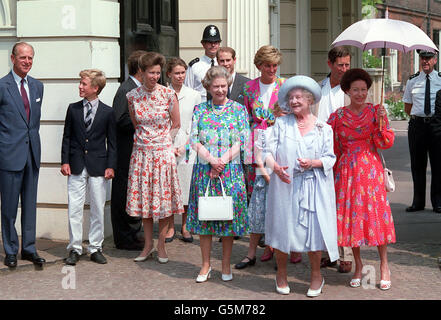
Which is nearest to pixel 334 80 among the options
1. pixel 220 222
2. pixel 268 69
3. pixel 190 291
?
pixel 268 69

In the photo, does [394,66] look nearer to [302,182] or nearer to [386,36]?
[386,36]

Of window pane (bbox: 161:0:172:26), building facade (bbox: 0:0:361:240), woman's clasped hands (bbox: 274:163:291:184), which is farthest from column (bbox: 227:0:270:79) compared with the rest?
woman's clasped hands (bbox: 274:163:291:184)

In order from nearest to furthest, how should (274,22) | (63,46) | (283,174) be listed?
(283,174)
(63,46)
(274,22)

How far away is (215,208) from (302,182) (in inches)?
29.8

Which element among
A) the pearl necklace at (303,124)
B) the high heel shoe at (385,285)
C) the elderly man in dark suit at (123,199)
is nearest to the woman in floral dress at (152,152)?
the elderly man in dark suit at (123,199)

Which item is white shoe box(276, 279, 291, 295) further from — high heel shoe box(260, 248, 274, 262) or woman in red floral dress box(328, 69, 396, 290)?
high heel shoe box(260, 248, 274, 262)

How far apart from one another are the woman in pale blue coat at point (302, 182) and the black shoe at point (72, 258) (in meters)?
1.96

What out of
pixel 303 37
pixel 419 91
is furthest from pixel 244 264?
pixel 303 37

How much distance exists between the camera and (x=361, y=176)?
6102mm

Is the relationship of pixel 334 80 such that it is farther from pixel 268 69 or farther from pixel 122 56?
pixel 122 56

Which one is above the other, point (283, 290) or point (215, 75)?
point (215, 75)

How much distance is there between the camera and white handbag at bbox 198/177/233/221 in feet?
20.3

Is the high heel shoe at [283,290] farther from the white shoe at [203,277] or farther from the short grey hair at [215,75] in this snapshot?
the short grey hair at [215,75]

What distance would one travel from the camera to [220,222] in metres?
6.28
